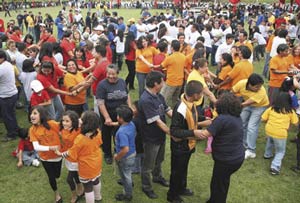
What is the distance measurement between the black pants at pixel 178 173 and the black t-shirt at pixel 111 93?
4.42ft

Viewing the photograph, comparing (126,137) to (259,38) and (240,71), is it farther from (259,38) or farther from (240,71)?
(259,38)

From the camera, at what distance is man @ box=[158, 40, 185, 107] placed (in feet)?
22.4

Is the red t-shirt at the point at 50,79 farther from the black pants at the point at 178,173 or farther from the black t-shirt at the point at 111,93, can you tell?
the black pants at the point at 178,173

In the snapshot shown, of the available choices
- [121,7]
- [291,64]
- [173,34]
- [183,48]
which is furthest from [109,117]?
[121,7]

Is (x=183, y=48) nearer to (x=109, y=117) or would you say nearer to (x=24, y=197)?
(x=109, y=117)

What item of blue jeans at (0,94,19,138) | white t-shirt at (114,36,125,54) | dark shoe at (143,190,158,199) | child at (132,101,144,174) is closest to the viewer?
child at (132,101,144,174)

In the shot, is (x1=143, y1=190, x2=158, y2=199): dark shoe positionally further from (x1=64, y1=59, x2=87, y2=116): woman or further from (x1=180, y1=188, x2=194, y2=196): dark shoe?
(x1=64, y1=59, x2=87, y2=116): woman

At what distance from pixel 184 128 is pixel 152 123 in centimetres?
51

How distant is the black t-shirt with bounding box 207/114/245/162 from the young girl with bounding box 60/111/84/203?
180cm

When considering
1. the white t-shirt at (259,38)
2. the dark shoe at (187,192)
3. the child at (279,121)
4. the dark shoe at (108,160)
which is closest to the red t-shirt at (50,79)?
the dark shoe at (108,160)

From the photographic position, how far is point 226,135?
12.2 ft

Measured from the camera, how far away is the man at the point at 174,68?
6.81 meters

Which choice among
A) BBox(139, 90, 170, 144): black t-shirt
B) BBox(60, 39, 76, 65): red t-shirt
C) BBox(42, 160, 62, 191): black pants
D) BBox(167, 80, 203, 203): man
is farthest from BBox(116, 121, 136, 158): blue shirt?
BBox(60, 39, 76, 65): red t-shirt

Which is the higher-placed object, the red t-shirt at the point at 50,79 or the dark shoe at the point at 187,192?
the red t-shirt at the point at 50,79
